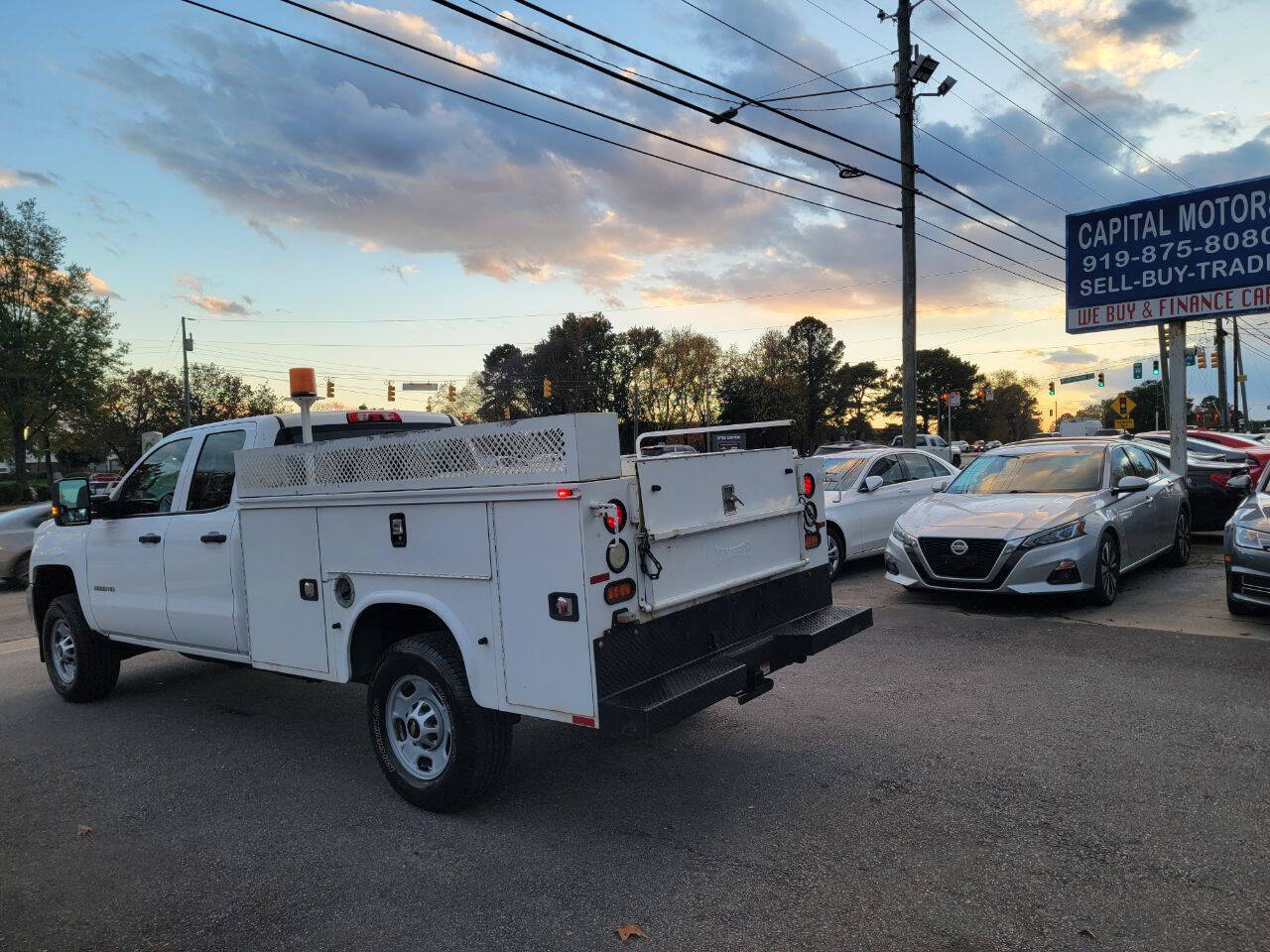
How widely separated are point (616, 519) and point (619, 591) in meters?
0.30

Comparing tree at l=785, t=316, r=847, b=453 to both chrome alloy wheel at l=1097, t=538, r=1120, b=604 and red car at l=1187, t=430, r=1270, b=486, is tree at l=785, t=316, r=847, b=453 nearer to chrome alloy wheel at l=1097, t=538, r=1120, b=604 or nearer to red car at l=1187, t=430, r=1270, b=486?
red car at l=1187, t=430, r=1270, b=486

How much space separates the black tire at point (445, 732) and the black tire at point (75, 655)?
326cm

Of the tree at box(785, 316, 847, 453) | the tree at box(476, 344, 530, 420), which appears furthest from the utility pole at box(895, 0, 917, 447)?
the tree at box(785, 316, 847, 453)

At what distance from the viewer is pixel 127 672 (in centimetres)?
724

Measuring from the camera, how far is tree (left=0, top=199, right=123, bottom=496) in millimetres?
41812

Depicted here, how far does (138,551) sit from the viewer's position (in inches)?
220

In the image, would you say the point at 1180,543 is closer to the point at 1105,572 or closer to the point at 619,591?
the point at 1105,572

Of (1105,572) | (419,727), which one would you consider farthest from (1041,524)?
(419,727)

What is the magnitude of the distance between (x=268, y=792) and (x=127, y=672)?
145 inches

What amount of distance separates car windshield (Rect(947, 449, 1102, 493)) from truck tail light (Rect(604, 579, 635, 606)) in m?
6.65

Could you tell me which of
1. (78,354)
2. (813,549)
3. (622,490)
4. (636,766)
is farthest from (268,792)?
(78,354)

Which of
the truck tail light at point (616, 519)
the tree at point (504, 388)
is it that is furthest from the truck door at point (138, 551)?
the tree at point (504, 388)

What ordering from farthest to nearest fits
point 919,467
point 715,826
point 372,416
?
point 919,467 → point 372,416 → point 715,826

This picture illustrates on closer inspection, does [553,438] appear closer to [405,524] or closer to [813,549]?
Result: [405,524]
